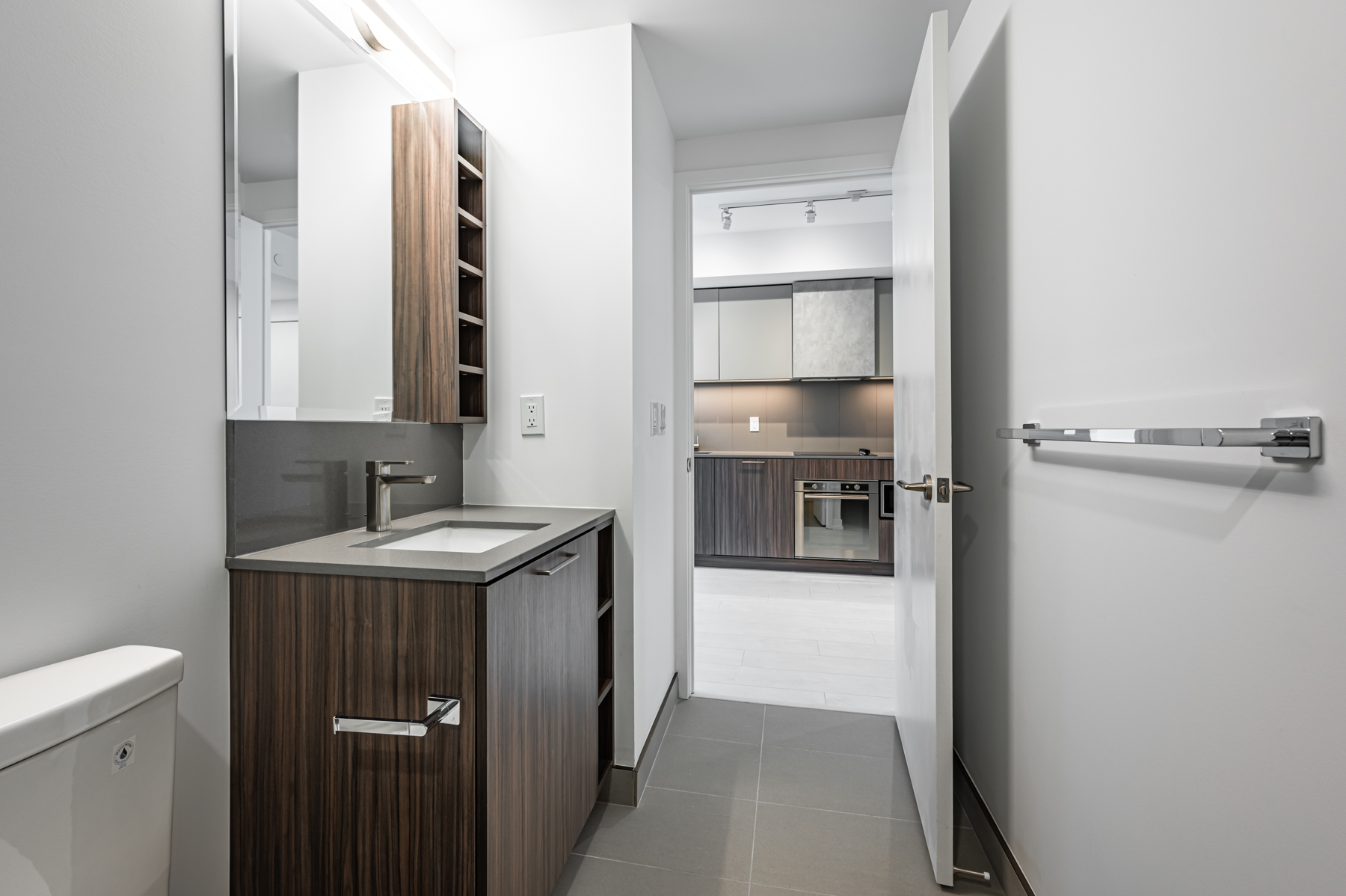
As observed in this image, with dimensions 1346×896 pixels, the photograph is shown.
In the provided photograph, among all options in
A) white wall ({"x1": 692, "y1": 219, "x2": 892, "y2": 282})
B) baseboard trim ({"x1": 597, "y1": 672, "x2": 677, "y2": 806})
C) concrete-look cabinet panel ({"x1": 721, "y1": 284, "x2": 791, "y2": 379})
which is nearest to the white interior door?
baseboard trim ({"x1": 597, "y1": 672, "x2": 677, "y2": 806})

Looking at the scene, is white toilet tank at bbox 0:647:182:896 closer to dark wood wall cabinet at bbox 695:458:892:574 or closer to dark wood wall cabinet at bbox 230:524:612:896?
dark wood wall cabinet at bbox 230:524:612:896

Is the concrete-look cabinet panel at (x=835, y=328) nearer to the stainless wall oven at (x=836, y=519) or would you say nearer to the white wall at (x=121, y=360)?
the stainless wall oven at (x=836, y=519)

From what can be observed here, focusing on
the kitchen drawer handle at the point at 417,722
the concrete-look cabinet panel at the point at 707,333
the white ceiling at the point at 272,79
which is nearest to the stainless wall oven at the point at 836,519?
the concrete-look cabinet panel at the point at 707,333

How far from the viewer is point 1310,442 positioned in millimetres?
615

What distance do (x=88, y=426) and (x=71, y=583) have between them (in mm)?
247

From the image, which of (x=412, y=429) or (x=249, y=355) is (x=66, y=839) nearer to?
(x=249, y=355)

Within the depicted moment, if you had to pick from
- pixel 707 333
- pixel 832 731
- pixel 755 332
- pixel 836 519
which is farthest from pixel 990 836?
pixel 707 333

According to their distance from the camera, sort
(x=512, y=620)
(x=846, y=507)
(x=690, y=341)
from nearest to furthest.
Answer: (x=512, y=620) < (x=690, y=341) < (x=846, y=507)

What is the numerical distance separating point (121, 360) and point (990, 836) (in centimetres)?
222

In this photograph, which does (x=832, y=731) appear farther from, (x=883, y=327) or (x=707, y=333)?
(x=707, y=333)

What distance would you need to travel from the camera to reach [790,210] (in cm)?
427

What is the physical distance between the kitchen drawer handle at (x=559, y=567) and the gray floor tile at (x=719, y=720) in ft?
3.76

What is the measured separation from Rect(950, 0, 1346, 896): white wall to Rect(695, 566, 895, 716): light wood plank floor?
1.17 meters

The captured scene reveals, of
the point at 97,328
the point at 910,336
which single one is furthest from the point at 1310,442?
the point at 97,328
